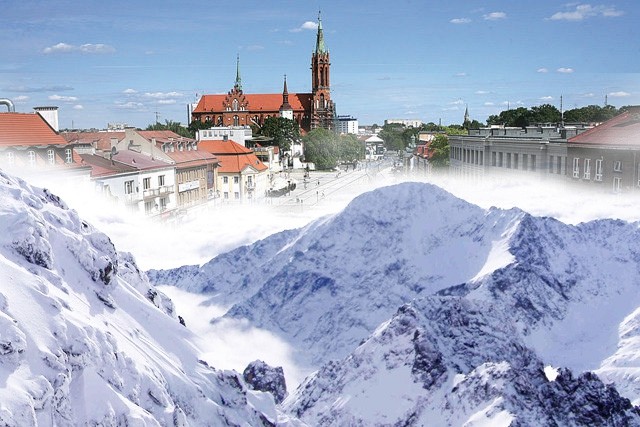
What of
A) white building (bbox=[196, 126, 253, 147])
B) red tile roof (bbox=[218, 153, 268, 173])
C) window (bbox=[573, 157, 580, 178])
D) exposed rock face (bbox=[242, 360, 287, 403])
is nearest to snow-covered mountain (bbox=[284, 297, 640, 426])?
exposed rock face (bbox=[242, 360, 287, 403])

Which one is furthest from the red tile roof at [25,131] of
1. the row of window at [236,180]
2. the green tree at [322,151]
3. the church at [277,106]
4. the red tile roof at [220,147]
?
the church at [277,106]

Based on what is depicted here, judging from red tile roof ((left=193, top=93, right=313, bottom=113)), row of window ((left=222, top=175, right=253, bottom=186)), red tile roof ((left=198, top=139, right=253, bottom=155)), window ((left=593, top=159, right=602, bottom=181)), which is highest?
red tile roof ((left=193, top=93, right=313, bottom=113))

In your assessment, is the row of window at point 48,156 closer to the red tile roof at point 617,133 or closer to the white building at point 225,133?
the red tile roof at point 617,133

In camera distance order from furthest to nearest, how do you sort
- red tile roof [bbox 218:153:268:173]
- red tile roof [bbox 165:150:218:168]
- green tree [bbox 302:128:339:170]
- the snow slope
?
green tree [bbox 302:128:339:170], red tile roof [bbox 218:153:268:173], red tile roof [bbox 165:150:218:168], the snow slope

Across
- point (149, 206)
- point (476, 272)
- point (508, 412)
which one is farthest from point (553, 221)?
point (149, 206)

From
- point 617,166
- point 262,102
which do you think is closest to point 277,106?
point 262,102

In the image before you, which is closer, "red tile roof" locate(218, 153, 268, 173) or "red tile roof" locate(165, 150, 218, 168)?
"red tile roof" locate(165, 150, 218, 168)

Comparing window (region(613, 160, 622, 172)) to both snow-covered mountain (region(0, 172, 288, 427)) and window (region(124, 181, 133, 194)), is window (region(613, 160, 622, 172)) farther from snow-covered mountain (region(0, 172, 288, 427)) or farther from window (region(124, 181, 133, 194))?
snow-covered mountain (region(0, 172, 288, 427))
